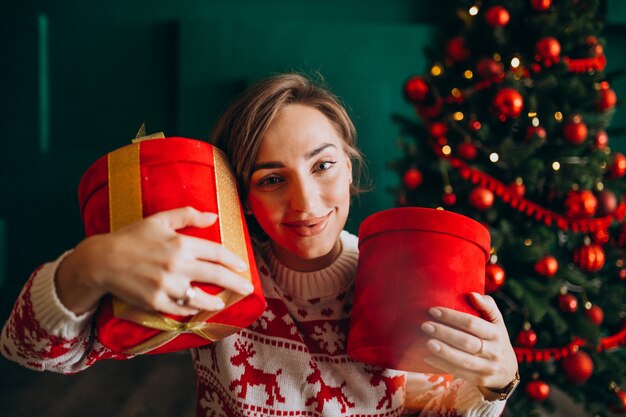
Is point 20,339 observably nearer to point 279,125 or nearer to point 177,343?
point 177,343

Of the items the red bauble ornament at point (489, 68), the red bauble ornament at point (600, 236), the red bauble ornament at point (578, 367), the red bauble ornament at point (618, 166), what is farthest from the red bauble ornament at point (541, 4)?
the red bauble ornament at point (578, 367)

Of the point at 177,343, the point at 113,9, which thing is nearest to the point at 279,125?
the point at 177,343

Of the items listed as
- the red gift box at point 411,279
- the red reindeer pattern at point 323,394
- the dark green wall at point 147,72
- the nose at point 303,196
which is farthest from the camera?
the dark green wall at point 147,72

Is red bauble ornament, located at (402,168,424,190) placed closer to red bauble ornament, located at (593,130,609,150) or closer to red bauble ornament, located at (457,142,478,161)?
red bauble ornament, located at (457,142,478,161)

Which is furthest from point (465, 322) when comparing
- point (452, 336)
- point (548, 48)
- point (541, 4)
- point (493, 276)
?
point (541, 4)

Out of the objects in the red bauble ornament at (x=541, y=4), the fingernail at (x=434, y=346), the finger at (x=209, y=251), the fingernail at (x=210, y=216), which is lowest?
the fingernail at (x=434, y=346)

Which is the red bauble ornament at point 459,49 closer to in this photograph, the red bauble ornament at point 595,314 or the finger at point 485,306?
the red bauble ornament at point 595,314

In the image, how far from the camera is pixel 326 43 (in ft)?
7.70

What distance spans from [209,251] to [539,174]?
1235 millimetres

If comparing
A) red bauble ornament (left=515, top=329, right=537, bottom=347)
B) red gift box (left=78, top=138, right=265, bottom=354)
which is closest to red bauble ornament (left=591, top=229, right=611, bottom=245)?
red bauble ornament (left=515, top=329, right=537, bottom=347)

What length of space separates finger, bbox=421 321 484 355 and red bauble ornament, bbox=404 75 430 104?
3.54 feet

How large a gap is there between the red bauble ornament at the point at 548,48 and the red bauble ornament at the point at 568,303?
0.72m

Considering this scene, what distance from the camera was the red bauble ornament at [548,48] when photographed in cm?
144

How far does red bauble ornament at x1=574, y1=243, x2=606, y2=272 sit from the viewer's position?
1.52 meters
